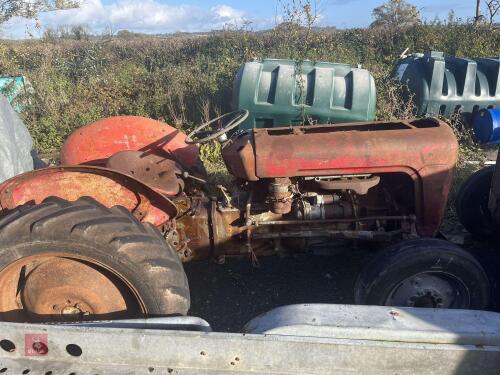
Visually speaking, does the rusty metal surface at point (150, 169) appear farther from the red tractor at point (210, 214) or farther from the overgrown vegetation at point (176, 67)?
the overgrown vegetation at point (176, 67)

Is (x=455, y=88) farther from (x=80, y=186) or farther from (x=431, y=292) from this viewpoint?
(x=80, y=186)

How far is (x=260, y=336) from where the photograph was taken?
179 cm

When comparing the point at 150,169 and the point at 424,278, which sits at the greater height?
the point at 150,169

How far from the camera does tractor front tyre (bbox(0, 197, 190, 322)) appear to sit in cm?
216

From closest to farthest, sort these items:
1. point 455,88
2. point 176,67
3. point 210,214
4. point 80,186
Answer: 1. point 80,186
2. point 210,214
3. point 455,88
4. point 176,67

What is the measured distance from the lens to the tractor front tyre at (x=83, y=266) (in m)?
2.16

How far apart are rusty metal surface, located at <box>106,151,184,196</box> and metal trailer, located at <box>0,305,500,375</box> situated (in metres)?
1.10

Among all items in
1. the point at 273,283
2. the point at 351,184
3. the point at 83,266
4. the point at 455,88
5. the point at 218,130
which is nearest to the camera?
the point at 83,266

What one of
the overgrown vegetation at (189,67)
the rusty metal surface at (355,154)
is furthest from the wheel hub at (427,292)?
the overgrown vegetation at (189,67)

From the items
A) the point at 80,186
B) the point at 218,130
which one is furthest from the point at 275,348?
the point at 218,130

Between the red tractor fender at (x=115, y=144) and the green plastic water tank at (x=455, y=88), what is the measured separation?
4615 millimetres

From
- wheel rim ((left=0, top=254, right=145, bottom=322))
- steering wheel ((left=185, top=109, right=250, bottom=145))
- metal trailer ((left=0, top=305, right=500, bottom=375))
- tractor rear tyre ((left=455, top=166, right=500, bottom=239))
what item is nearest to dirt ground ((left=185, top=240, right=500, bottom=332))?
tractor rear tyre ((left=455, top=166, right=500, bottom=239))

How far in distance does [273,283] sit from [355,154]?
3.98ft

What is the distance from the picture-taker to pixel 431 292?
8.57ft
